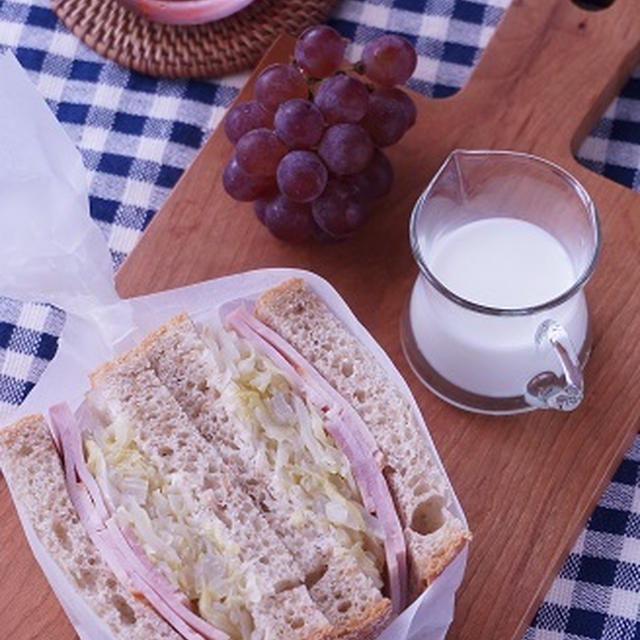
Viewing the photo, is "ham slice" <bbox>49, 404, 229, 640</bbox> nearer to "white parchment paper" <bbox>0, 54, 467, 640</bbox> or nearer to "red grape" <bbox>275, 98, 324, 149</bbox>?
"white parchment paper" <bbox>0, 54, 467, 640</bbox>

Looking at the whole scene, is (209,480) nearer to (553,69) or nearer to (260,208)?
(260,208)

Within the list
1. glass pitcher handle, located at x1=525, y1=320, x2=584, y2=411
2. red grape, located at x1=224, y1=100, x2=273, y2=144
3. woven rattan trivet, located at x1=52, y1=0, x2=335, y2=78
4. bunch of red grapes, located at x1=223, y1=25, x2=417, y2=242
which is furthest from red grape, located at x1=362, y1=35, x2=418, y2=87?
glass pitcher handle, located at x1=525, y1=320, x2=584, y2=411

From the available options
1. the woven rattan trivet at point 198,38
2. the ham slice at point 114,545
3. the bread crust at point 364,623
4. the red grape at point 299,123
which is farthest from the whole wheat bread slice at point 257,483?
the woven rattan trivet at point 198,38

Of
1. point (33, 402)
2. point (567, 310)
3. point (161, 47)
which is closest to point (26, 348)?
point (33, 402)

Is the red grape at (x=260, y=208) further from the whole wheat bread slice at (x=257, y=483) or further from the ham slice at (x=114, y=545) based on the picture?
the ham slice at (x=114, y=545)

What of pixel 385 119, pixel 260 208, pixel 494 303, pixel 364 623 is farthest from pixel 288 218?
pixel 364 623

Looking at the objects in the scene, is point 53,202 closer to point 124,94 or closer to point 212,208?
point 212,208
